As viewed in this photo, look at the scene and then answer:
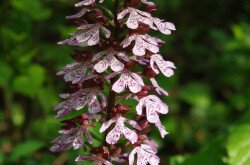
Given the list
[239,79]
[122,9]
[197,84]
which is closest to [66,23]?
[197,84]

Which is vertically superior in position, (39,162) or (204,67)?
(39,162)

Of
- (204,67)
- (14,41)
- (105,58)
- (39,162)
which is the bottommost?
(204,67)

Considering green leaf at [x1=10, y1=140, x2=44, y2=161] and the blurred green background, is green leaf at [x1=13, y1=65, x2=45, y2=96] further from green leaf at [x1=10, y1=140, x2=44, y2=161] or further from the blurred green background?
green leaf at [x1=10, y1=140, x2=44, y2=161]

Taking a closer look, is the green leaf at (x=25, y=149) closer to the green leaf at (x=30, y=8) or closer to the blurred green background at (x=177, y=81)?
the blurred green background at (x=177, y=81)

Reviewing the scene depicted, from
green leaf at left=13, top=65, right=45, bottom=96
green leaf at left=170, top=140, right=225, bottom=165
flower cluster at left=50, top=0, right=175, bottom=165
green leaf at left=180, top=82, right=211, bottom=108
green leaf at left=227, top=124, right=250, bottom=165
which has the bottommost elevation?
green leaf at left=180, top=82, right=211, bottom=108

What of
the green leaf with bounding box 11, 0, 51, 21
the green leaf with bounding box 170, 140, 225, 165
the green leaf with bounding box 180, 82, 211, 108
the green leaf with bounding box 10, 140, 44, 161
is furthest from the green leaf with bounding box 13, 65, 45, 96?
the green leaf with bounding box 180, 82, 211, 108

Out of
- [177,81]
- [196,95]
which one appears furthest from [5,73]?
[177,81]

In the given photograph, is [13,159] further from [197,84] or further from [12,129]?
[197,84]

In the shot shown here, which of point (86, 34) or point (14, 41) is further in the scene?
point (14, 41)

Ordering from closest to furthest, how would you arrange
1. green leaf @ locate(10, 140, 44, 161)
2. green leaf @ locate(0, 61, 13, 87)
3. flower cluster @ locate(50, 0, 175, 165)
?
flower cluster @ locate(50, 0, 175, 165) → green leaf @ locate(10, 140, 44, 161) → green leaf @ locate(0, 61, 13, 87)
